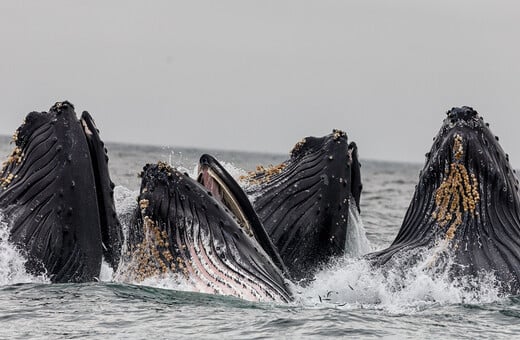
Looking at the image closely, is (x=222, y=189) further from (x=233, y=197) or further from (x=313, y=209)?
(x=313, y=209)

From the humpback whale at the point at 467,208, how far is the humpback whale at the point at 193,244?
2.06 metres

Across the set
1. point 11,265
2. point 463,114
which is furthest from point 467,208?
point 11,265

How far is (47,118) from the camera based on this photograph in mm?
12406

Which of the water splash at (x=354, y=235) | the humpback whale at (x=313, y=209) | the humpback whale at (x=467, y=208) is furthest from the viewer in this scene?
the water splash at (x=354, y=235)

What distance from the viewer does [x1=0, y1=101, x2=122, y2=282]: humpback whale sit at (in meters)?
11.9

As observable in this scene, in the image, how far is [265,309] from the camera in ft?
36.7

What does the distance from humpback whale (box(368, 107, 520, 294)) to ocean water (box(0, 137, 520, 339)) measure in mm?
296

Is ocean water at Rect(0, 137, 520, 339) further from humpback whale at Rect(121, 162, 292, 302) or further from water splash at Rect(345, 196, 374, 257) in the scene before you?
water splash at Rect(345, 196, 374, 257)

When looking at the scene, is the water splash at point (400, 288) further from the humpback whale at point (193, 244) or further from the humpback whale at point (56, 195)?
→ the humpback whale at point (56, 195)

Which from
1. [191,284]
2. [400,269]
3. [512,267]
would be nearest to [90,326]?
[191,284]

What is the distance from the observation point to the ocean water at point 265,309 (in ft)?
34.1

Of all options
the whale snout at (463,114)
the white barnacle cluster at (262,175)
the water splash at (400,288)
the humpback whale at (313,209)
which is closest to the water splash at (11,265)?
the water splash at (400,288)

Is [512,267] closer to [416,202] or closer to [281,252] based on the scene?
[416,202]

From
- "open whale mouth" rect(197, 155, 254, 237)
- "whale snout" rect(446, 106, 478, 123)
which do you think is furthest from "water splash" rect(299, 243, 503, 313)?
"whale snout" rect(446, 106, 478, 123)
